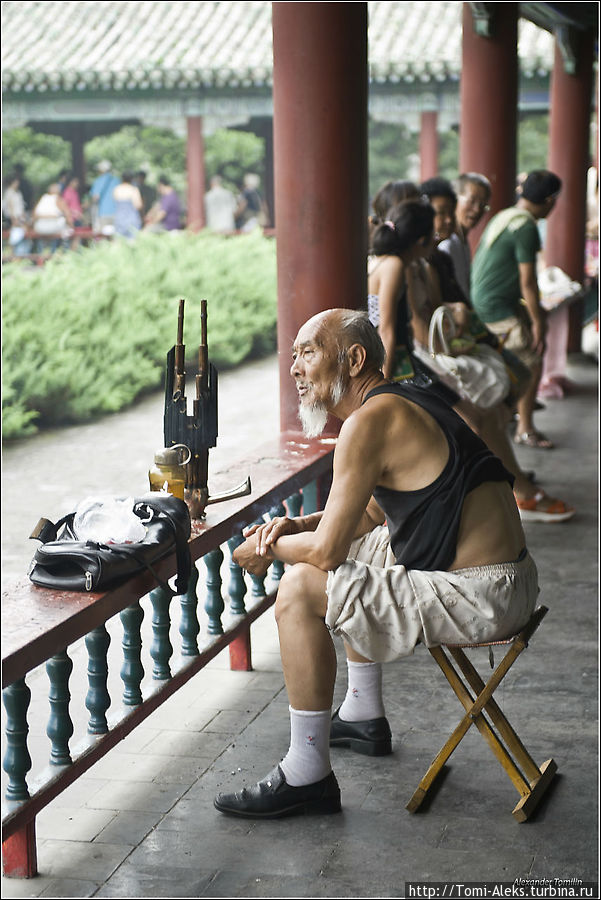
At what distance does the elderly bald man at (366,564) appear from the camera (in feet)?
9.53

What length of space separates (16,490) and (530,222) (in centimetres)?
372

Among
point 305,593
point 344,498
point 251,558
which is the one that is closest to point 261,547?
point 251,558

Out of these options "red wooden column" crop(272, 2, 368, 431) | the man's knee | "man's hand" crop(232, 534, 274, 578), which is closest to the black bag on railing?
"man's hand" crop(232, 534, 274, 578)

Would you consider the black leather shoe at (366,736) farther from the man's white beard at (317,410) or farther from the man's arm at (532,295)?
the man's arm at (532,295)

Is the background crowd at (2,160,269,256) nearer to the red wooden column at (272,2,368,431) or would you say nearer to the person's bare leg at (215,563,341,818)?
the red wooden column at (272,2,368,431)

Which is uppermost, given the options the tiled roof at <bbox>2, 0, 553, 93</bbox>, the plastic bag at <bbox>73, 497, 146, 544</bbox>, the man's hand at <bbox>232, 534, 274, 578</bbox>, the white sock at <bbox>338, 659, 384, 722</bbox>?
the tiled roof at <bbox>2, 0, 553, 93</bbox>

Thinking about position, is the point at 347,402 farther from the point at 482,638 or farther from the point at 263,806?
the point at 263,806

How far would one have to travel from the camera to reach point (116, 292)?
1212 cm

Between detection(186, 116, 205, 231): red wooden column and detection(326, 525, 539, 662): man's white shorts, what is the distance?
1617 centimetres

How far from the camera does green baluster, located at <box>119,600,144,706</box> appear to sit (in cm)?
308

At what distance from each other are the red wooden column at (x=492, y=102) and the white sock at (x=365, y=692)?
17.2 ft

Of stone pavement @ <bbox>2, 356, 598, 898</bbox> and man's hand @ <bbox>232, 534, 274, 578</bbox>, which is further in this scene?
man's hand @ <bbox>232, 534, 274, 578</bbox>

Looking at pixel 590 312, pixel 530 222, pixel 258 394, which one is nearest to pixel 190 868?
pixel 530 222

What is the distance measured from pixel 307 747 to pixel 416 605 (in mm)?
464
